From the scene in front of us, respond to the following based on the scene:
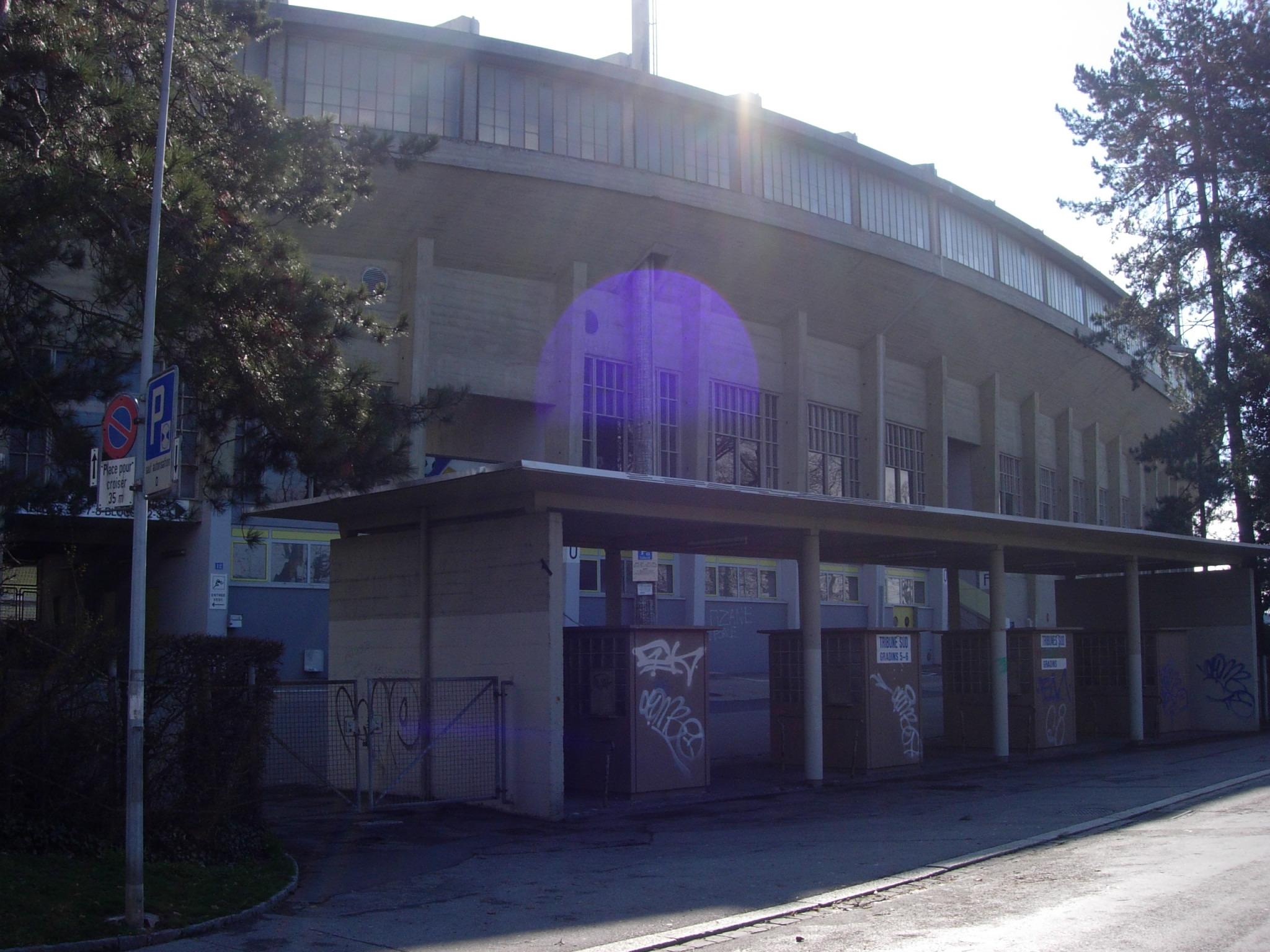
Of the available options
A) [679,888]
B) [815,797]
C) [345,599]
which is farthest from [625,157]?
[679,888]

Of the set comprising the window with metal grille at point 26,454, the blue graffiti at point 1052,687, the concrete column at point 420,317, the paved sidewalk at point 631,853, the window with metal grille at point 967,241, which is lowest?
the paved sidewalk at point 631,853

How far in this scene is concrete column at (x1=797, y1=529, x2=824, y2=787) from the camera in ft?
55.5

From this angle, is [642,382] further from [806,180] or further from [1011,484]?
[1011,484]

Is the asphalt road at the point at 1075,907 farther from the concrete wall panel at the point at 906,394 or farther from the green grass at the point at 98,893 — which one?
the concrete wall panel at the point at 906,394

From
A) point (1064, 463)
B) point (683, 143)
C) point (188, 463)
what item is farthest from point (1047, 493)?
point (188, 463)

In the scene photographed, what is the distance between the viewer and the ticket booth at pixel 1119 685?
24891 mm

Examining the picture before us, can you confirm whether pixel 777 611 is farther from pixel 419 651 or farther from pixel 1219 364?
pixel 419 651

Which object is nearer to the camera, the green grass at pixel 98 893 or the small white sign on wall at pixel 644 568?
the green grass at pixel 98 893

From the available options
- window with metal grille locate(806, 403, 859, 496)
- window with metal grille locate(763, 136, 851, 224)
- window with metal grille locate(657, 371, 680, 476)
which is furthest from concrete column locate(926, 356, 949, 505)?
window with metal grille locate(657, 371, 680, 476)

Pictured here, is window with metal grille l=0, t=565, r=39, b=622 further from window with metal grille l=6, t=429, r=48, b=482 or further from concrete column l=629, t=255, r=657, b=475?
concrete column l=629, t=255, r=657, b=475

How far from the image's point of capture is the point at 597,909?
8898 mm

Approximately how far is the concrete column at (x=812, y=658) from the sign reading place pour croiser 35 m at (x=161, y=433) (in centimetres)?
1054

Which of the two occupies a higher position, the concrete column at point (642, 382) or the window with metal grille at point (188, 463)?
the concrete column at point (642, 382)

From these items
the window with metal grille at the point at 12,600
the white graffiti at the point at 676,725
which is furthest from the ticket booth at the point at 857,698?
the window with metal grille at the point at 12,600
